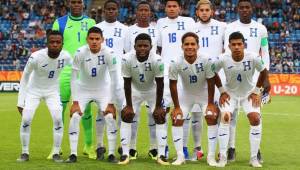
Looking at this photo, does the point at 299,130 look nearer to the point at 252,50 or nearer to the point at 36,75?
the point at 252,50

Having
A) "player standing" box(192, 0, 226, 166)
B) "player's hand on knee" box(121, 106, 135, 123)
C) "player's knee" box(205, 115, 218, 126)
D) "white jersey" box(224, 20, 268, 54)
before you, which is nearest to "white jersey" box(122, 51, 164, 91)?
"player's hand on knee" box(121, 106, 135, 123)

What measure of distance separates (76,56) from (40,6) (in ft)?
109

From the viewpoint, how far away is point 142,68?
9758mm

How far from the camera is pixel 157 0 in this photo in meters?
41.4

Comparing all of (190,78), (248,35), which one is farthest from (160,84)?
(248,35)

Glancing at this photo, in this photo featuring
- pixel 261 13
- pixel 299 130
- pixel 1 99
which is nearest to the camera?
pixel 299 130

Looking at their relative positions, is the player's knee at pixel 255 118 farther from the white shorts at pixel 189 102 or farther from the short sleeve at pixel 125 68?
the short sleeve at pixel 125 68

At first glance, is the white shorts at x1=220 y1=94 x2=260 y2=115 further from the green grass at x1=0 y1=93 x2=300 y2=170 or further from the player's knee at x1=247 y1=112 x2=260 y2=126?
the green grass at x1=0 y1=93 x2=300 y2=170

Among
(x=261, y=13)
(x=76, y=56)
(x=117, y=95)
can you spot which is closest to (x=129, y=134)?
(x=117, y=95)

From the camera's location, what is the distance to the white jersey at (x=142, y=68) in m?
9.66

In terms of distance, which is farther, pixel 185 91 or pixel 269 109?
pixel 269 109

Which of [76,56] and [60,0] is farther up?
[60,0]

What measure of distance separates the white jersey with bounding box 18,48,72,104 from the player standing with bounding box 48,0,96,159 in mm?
724

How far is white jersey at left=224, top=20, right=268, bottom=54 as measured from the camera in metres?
10.4
